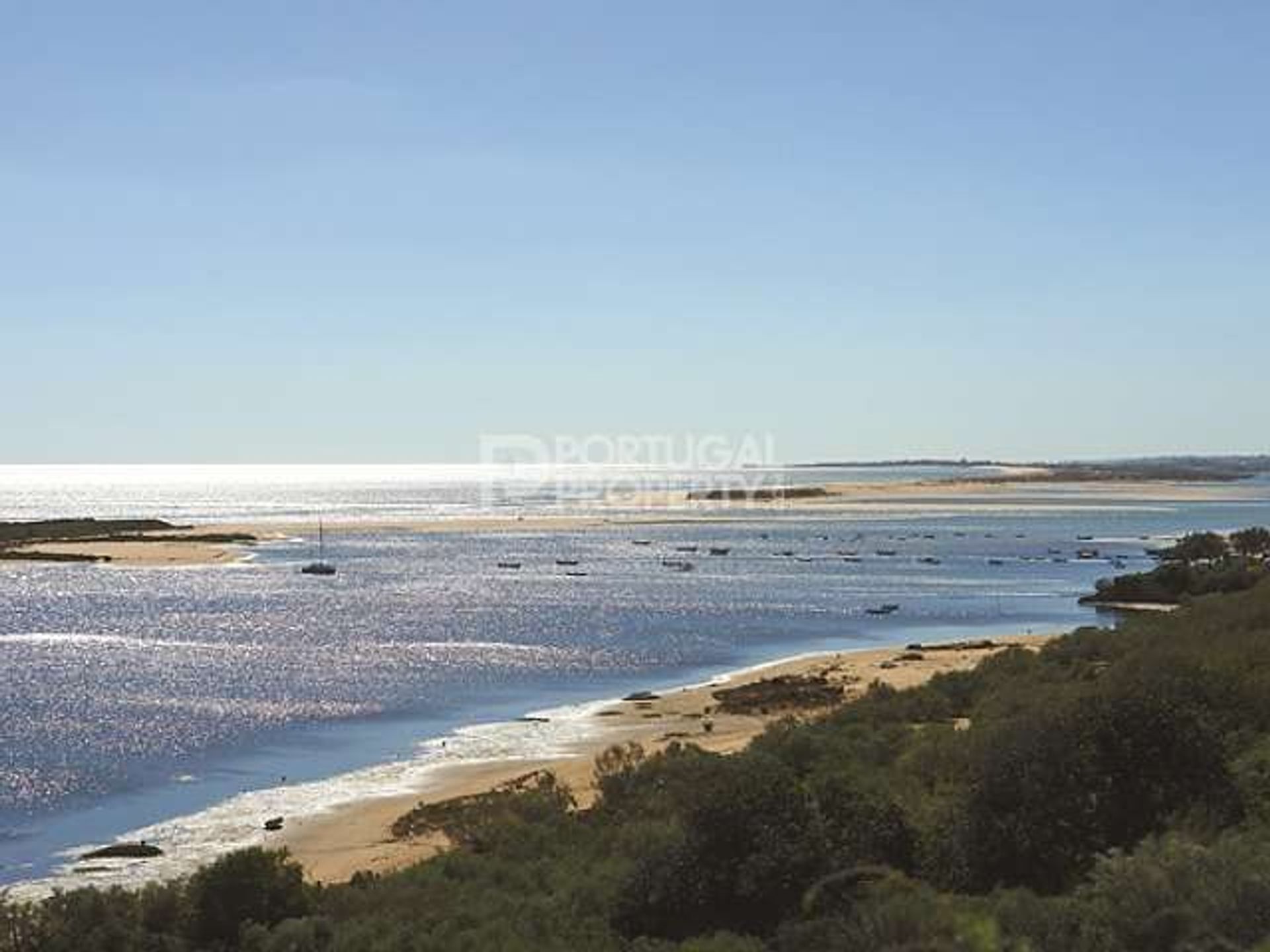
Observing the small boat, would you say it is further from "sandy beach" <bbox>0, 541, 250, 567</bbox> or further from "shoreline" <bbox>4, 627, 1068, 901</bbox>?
"sandy beach" <bbox>0, 541, 250, 567</bbox>

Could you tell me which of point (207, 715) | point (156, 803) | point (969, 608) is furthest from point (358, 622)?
point (156, 803)

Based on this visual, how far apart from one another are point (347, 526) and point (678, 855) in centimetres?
14899

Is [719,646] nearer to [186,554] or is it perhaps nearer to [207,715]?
[207,715]

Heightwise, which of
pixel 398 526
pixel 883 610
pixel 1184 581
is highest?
pixel 398 526

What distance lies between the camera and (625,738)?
1315 inches

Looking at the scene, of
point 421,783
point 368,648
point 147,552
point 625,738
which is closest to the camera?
point 421,783

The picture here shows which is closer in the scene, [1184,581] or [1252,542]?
[1184,581]

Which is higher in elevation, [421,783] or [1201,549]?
[1201,549]

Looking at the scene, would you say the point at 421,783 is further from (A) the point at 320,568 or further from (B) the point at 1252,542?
(A) the point at 320,568

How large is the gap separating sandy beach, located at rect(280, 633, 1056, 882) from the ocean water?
1.10 metres

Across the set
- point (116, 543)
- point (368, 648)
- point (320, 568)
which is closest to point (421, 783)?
point (368, 648)

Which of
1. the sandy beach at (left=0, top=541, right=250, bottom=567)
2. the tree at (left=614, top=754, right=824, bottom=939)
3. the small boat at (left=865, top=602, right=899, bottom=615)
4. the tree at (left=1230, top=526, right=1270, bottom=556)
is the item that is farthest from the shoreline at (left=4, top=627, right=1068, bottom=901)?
the sandy beach at (left=0, top=541, right=250, bottom=567)

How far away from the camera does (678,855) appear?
14398 millimetres

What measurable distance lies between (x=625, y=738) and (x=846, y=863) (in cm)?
1943
